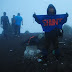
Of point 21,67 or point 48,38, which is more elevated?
point 48,38

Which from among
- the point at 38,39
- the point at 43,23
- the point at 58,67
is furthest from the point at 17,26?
the point at 58,67

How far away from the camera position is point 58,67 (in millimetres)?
4305

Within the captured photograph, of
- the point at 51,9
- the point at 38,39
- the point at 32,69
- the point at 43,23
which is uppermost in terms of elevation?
the point at 51,9

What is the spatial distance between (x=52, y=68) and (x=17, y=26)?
8288 mm

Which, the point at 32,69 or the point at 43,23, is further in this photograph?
the point at 43,23

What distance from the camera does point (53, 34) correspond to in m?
4.71

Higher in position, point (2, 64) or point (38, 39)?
point (38, 39)

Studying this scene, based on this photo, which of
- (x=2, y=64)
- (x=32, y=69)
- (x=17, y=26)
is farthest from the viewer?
(x=17, y=26)

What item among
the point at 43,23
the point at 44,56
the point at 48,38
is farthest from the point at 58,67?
the point at 43,23

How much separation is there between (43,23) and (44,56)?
1.14m

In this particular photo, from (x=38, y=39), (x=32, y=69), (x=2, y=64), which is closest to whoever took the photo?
(x=32, y=69)

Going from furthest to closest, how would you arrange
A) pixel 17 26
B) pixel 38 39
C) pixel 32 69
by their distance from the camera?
pixel 17 26
pixel 38 39
pixel 32 69

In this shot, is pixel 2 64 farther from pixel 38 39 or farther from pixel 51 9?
pixel 38 39

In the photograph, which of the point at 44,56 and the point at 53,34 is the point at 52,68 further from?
the point at 53,34
